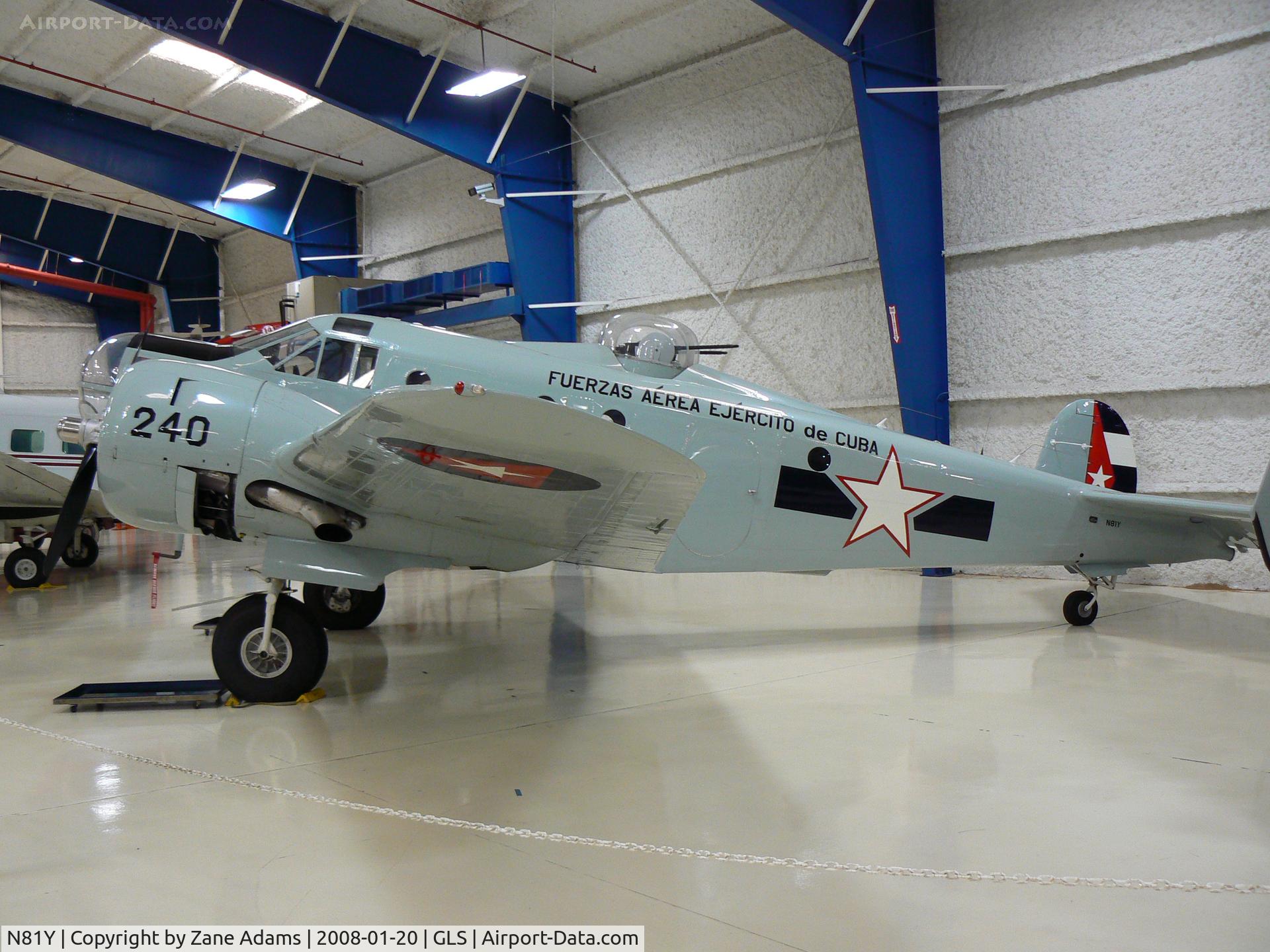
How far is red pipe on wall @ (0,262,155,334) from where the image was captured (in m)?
27.1

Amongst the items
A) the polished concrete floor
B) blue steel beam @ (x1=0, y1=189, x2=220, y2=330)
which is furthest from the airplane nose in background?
blue steel beam @ (x1=0, y1=189, x2=220, y2=330)

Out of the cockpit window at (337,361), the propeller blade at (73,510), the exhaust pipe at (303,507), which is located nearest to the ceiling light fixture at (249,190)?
the propeller blade at (73,510)

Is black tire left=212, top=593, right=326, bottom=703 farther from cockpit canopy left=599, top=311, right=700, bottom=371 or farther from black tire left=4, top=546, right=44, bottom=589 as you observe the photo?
black tire left=4, top=546, right=44, bottom=589

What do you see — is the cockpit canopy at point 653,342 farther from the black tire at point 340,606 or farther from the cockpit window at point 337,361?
the black tire at point 340,606

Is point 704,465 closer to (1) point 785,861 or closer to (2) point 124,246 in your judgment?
(1) point 785,861

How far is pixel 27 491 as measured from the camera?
1092 centimetres

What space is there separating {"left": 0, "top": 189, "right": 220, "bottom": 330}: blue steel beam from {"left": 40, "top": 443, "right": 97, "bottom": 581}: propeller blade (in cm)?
2238

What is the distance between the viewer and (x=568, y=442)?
425 centimetres

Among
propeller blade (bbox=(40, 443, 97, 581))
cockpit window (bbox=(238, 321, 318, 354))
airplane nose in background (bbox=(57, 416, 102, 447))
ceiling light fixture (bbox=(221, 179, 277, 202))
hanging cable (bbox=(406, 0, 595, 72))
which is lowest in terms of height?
propeller blade (bbox=(40, 443, 97, 581))

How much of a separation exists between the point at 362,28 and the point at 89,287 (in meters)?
18.7

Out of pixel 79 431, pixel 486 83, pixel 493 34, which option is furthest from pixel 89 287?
pixel 79 431

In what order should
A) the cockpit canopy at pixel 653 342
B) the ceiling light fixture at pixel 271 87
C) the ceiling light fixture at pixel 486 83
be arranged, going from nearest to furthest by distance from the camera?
the cockpit canopy at pixel 653 342 < the ceiling light fixture at pixel 486 83 < the ceiling light fixture at pixel 271 87

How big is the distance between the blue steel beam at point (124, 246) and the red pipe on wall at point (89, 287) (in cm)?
73

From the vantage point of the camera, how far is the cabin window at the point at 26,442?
1351cm
